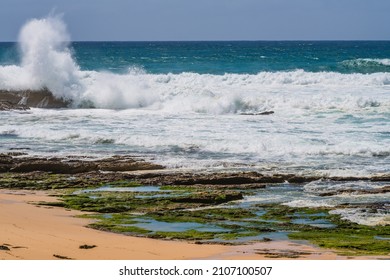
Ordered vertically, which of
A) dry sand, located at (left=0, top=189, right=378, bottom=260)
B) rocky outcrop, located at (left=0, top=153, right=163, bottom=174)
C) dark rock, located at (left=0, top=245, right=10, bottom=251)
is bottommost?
rocky outcrop, located at (left=0, top=153, right=163, bottom=174)

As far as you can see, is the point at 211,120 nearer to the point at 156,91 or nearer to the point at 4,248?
the point at 156,91

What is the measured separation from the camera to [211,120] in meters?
31.5

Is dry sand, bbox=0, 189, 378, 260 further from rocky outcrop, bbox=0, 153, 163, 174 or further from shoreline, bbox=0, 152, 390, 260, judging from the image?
rocky outcrop, bbox=0, 153, 163, 174

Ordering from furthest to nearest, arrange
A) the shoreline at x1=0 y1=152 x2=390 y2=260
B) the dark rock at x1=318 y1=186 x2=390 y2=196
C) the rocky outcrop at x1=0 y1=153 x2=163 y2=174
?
the rocky outcrop at x1=0 y1=153 x2=163 y2=174 < the dark rock at x1=318 y1=186 x2=390 y2=196 < the shoreline at x1=0 y1=152 x2=390 y2=260

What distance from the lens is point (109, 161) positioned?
20.8 metres

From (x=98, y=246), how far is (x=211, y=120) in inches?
773

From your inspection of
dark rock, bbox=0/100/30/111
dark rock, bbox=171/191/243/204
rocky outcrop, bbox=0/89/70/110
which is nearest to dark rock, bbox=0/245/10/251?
dark rock, bbox=171/191/243/204

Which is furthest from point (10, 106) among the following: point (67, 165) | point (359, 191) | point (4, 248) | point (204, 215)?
point (4, 248)

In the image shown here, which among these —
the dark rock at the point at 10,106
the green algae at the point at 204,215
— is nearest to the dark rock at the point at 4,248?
the green algae at the point at 204,215

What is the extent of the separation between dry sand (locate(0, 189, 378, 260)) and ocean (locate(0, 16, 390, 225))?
490 cm

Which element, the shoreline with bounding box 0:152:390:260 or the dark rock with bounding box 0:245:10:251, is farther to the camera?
the shoreline with bounding box 0:152:390:260

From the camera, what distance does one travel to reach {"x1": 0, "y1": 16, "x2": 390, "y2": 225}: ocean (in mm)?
21922

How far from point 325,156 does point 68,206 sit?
28.1 ft

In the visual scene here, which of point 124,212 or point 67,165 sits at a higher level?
point 67,165
